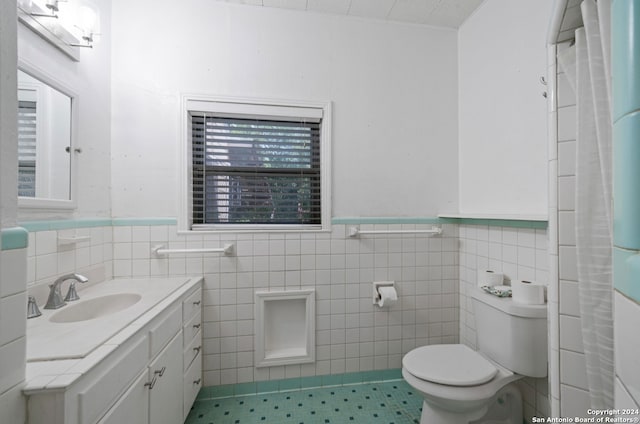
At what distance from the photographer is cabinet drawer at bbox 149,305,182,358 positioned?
1.04 meters

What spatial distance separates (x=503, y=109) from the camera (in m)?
1.55

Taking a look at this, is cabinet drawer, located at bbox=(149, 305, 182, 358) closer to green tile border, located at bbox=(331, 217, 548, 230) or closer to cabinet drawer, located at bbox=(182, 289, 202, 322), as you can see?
cabinet drawer, located at bbox=(182, 289, 202, 322)

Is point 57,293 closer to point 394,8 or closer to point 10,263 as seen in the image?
point 10,263

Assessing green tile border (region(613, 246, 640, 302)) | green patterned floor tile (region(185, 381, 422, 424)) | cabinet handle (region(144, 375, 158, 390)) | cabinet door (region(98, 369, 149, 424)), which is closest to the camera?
green tile border (region(613, 246, 640, 302))

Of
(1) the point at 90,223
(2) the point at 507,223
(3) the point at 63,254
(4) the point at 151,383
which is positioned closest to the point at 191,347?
(4) the point at 151,383

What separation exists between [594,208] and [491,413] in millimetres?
1400

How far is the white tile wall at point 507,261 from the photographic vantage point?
51.8 inches

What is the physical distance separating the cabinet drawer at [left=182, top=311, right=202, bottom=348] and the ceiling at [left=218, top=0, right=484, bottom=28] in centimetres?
201

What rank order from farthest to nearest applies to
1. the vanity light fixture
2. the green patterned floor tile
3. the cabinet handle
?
the green patterned floor tile, the vanity light fixture, the cabinet handle

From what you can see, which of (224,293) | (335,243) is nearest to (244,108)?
(335,243)

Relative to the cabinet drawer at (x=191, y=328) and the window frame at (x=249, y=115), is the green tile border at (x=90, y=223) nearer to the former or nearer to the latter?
the window frame at (x=249, y=115)

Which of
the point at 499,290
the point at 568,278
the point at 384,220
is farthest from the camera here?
the point at 384,220

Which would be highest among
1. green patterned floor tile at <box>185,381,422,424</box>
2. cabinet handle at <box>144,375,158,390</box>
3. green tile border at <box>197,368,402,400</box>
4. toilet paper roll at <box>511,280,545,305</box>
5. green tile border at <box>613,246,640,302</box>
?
green tile border at <box>613,246,640,302</box>

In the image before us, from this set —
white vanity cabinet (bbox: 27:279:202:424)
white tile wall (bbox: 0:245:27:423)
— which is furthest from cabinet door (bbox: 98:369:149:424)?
white tile wall (bbox: 0:245:27:423)
